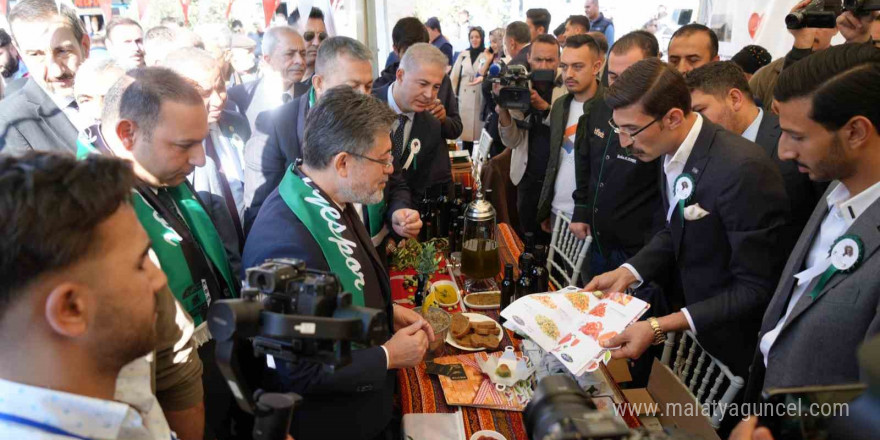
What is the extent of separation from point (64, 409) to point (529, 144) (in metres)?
3.78

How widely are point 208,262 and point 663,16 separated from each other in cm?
873

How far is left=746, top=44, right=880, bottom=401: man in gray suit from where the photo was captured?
149cm

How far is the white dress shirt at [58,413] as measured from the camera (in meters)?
0.89

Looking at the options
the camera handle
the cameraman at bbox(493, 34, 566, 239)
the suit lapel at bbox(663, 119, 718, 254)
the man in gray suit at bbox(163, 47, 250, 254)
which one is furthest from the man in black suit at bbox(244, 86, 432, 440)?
the cameraman at bbox(493, 34, 566, 239)

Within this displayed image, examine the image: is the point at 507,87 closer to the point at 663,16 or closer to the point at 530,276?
the point at 530,276

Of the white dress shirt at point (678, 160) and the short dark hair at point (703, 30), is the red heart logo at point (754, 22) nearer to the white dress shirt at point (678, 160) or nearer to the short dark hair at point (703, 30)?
the short dark hair at point (703, 30)

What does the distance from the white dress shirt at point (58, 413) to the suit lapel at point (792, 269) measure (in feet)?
6.33

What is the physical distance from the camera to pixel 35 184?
2.90ft

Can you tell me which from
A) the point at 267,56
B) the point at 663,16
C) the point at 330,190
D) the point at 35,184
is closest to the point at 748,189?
the point at 330,190

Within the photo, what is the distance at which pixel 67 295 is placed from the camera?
905 mm

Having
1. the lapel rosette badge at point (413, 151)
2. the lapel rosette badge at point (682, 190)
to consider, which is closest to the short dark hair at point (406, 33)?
the lapel rosette badge at point (413, 151)

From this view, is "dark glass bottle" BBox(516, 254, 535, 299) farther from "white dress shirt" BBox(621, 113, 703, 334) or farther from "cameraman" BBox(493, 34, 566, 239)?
"cameraman" BBox(493, 34, 566, 239)

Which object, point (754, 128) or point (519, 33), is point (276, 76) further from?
point (754, 128)

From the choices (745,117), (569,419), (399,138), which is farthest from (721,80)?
(569,419)
